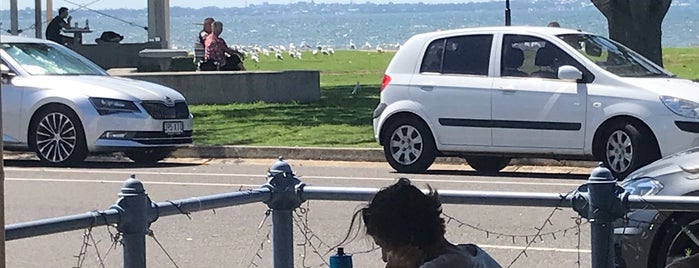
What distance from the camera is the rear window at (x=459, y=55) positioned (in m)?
13.8

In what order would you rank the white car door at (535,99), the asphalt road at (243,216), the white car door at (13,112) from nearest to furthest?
the asphalt road at (243,216), the white car door at (535,99), the white car door at (13,112)

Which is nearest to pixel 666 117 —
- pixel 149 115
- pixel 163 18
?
pixel 149 115

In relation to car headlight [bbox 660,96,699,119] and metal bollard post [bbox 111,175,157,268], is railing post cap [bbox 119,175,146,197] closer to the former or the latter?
metal bollard post [bbox 111,175,157,268]

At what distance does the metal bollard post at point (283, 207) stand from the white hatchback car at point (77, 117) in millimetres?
9804

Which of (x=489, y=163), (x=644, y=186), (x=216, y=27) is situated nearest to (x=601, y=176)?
(x=644, y=186)

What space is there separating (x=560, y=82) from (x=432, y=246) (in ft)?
31.8

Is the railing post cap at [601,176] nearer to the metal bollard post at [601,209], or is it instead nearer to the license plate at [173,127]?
the metal bollard post at [601,209]

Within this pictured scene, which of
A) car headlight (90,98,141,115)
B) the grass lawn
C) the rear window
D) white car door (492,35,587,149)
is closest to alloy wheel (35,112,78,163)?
car headlight (90,98,141,115)

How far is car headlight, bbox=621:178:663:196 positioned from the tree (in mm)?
10985

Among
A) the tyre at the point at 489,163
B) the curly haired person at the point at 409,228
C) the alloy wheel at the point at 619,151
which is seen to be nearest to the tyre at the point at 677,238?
the curly haired person at the point at 409,228

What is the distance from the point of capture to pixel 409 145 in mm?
14000

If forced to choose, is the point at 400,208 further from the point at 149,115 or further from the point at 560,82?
the point at 149,115

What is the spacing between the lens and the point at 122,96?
14.8m

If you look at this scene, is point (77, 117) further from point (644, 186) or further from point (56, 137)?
point (644, 186)
